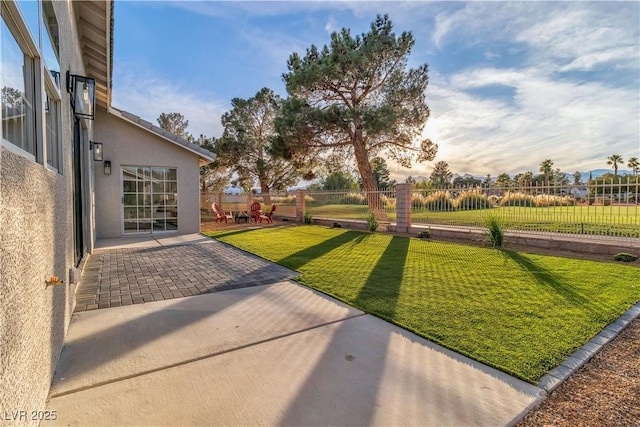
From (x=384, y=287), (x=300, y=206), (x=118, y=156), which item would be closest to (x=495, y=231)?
(x=384, y=287)

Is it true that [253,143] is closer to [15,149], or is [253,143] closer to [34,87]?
[34,87]

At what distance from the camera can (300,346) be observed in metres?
3.18

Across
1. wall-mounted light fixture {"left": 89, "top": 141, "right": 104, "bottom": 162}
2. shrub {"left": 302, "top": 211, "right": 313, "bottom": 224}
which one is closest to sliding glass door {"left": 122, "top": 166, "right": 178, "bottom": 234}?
wall-mounted light fixture {"left": 89, "top": 141, "right": 104, "bottom": 162}

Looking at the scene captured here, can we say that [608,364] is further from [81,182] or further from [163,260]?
[81,182]

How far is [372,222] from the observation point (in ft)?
42.6

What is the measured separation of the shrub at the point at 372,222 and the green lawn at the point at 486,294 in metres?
4.25

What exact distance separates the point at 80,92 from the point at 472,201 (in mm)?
10013

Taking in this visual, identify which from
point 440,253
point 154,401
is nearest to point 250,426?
point 154,401

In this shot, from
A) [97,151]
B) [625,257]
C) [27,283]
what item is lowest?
[625,257]

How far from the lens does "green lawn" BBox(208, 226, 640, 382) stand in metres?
3.21

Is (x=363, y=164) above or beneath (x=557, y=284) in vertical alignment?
above

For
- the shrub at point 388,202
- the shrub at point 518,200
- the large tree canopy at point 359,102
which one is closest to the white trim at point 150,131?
the large tree canopy at point 359,102

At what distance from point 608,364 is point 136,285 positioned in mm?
6125

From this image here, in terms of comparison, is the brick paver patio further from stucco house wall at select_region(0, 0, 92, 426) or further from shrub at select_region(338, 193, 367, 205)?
shrub at select_region(338, 193, 367, 205)
